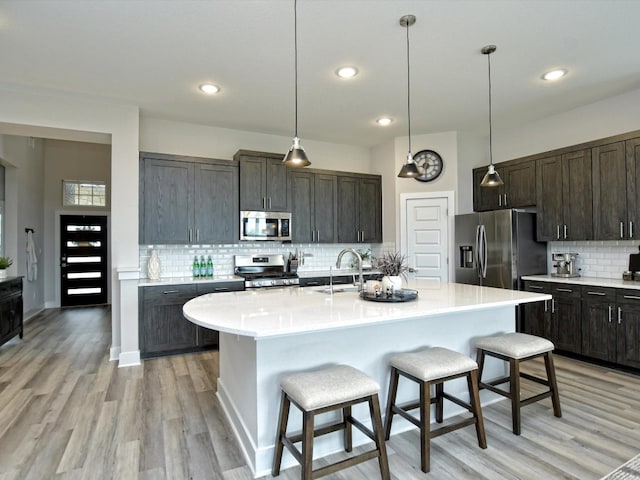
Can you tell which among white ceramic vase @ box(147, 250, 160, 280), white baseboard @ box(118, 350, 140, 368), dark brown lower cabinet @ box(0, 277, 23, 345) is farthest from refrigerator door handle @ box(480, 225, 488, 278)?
dark brown lower cabinet @ box(0, 277, 23, 345)

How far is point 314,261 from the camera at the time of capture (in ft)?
18.5

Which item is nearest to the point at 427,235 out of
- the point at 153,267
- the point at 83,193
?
the point at 153,267

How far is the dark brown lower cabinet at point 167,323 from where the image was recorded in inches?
159

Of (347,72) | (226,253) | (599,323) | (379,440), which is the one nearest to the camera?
(379,440)

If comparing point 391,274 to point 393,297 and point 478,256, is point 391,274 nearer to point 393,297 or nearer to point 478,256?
point 393,297

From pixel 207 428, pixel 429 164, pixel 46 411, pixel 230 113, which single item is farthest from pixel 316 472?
pixel 429 164

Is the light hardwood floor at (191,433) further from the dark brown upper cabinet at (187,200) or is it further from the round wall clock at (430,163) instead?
the round wall clock at (430,163)

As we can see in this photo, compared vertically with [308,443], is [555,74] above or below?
above

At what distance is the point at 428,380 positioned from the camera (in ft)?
6.79

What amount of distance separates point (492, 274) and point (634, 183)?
167 centimetres

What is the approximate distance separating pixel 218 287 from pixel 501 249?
3.46 m

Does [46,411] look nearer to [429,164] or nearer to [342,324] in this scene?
[342,324]

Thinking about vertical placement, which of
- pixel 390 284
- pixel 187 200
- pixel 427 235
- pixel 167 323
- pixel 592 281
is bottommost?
pixel 167 323

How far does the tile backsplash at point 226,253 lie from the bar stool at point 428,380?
10.5ft
